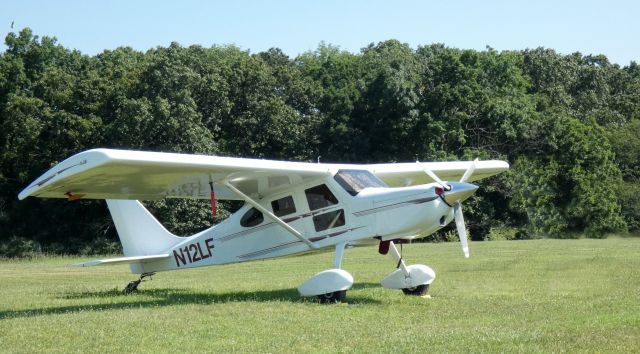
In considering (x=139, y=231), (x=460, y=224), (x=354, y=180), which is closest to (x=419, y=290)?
(x=460, y=224)

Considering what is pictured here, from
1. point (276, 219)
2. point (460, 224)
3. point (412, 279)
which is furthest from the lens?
point (276, 219)

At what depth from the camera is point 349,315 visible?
12.8 metres

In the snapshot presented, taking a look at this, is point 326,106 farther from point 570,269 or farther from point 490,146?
point 570,269

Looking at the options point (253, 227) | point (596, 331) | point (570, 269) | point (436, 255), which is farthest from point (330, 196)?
point (436, 255)

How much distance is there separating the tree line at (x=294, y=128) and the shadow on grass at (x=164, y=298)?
27.1 metres

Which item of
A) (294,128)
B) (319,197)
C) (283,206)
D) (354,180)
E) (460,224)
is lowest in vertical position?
(460,224)

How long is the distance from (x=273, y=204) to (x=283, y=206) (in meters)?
0.27

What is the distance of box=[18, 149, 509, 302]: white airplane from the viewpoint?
561 inches

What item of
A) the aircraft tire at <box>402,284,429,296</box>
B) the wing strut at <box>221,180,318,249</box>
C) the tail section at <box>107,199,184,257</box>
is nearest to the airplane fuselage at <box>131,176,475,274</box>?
the wing strut at <box>221,180,318,249</box>

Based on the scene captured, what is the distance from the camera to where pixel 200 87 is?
5153 cm

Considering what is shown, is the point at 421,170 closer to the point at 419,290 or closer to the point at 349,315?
the point at 419,290

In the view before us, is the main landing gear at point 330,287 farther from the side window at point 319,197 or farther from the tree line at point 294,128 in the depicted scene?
the tree line at point 294,128

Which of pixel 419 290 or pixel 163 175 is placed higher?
pixel 163 175

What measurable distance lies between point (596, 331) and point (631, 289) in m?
5.63
